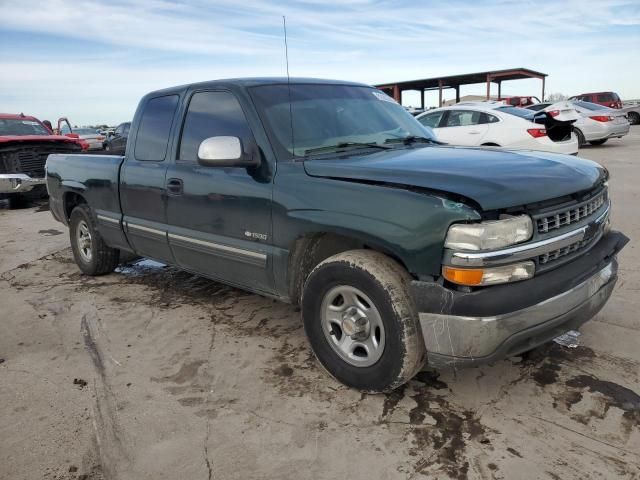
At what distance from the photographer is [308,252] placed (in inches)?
127

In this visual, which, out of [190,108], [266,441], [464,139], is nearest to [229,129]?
[190,108]

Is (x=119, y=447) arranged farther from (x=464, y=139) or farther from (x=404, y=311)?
(x=464, y=139)

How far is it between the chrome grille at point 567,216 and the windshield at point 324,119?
1312 mm

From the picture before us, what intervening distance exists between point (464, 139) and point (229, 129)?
309 inches

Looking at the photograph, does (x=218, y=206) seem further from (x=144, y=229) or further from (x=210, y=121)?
(x=144, y=229)

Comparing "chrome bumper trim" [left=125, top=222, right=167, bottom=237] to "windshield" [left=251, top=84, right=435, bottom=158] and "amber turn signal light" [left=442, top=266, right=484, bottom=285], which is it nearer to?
"windshield" [left=251, top=84, right=435, bottom=158]

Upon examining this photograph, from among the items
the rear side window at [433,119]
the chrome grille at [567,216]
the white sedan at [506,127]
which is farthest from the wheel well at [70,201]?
the rear side window at [433,119]

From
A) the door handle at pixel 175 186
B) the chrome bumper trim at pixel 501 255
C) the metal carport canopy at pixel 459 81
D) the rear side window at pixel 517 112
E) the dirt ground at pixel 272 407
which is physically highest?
the metal carport canopy at pixel 459 81

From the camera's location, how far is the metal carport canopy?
25334mm

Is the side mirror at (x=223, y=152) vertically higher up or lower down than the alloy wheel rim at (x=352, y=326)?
higher up

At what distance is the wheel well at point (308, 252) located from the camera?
309cm

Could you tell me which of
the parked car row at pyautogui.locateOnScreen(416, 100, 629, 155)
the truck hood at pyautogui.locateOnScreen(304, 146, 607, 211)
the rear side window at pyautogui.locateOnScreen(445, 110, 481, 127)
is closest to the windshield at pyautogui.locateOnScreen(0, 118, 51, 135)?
the parked car row at pyautogui.locateOnScreen(416, 100, 629, 155)

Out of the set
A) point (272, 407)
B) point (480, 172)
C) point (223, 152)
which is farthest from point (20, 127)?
point (480, 172)

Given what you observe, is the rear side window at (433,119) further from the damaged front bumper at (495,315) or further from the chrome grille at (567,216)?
the damaged front bumper at (495,315)
